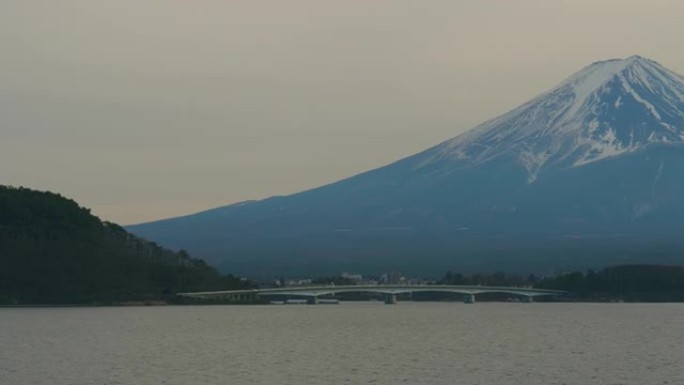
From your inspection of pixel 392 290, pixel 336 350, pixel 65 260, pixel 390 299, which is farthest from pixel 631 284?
pixel 336 350

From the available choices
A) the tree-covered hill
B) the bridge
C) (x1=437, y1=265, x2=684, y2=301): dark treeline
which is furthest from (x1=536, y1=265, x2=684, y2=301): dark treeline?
the tree-covered hill

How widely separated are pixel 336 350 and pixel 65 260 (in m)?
52.3

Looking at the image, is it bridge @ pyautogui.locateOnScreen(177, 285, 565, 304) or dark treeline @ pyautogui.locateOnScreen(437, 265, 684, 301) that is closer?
bridge @ pyautogui.locateOnScreen(177, 285, 565, 304)

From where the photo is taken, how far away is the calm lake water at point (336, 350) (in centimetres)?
4969

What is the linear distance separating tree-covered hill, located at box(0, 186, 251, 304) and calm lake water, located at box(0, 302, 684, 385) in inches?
463

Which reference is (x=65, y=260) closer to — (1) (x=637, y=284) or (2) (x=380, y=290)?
(2) (x=380, y=290)

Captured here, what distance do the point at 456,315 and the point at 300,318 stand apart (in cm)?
1203

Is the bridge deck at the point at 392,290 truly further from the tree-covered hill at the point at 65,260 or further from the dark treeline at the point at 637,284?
the tree-covered hill at the point at 65,260

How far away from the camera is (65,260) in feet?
368

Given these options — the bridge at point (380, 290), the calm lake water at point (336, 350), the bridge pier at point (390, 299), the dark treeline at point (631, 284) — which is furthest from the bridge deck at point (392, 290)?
the calm lake water at point (336, 350)

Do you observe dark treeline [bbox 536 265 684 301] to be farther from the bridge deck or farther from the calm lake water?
the calm lake water

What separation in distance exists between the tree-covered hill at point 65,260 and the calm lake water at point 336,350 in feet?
38.6

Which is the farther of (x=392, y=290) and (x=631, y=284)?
(x=392, y=290)

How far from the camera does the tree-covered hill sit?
111 metres
